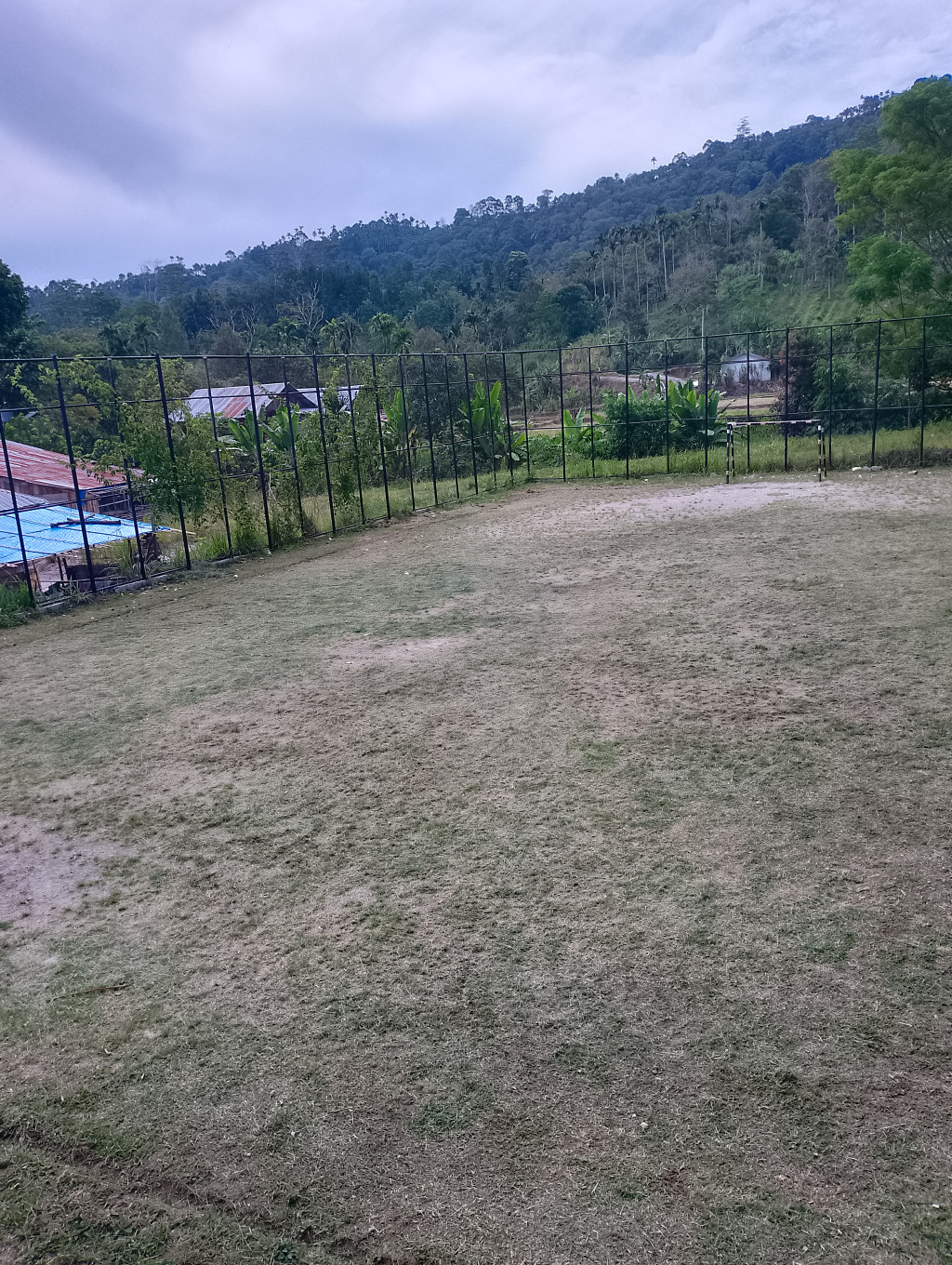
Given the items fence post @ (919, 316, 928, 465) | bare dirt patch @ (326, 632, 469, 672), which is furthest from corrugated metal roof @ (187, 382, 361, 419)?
fence post @ (919, 316, 928, 465)

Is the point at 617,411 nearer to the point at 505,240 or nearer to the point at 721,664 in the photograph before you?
the point at 721,664

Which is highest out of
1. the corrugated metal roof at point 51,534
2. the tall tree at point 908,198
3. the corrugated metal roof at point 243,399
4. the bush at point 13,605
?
the tall tree at point 908,198

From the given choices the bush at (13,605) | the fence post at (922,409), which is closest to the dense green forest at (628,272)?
the fence post at (922,409)

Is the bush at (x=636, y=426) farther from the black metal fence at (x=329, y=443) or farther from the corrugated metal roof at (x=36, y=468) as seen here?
the corrugated metal roof at (x=36, y=468)

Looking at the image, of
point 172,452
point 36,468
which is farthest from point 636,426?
point 36,468

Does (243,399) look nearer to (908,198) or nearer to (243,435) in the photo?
(243,435)

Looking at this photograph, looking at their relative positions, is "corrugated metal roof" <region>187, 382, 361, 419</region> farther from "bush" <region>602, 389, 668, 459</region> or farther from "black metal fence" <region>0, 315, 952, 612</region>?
"bush" <region>602, 389, 668, 459</region>

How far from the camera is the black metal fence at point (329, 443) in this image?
39.1 feet

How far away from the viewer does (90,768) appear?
607 centimetres

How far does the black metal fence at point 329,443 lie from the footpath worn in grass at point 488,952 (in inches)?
185

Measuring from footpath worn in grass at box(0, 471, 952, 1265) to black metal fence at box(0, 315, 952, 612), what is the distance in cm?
470

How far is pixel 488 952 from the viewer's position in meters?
3.85

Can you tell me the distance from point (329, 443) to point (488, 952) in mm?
12298

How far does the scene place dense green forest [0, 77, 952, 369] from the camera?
24078mm
